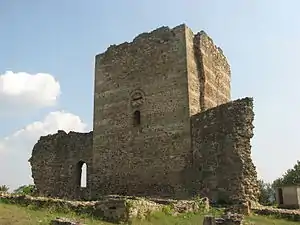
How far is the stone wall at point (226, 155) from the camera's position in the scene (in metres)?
15.8

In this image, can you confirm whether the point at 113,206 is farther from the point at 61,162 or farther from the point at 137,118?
the point at 61,162

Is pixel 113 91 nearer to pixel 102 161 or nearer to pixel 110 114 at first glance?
pixel 110 114

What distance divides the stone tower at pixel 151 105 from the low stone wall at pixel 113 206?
13.7 feet

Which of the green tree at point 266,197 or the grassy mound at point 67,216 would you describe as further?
the green tree at point 266,197

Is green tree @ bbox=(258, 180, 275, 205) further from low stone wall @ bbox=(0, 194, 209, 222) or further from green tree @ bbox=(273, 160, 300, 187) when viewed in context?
low stone wall @ bbox=(0, 194, 209, 222)

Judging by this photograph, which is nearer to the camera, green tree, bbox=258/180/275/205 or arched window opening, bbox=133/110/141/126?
arched window opening, bbox=133/110/141/126

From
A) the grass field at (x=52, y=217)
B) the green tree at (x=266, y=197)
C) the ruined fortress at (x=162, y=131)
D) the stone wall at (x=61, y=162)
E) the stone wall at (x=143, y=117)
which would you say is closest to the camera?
the grass field at (x=52, y=217)

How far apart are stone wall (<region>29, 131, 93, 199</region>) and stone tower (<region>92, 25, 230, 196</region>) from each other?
1560mm

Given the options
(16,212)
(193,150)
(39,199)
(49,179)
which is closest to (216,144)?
(193,150)

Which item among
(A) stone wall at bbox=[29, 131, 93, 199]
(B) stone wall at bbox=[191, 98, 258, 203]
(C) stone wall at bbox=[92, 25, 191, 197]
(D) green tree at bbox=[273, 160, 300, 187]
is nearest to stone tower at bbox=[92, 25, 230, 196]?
(C) stone wall at bbox=[92, 25, 191, 197]

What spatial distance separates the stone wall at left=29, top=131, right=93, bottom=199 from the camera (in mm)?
22062

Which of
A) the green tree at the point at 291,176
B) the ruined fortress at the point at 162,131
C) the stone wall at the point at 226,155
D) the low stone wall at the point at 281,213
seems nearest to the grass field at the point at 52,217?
the low stone wall at the point at 281,213

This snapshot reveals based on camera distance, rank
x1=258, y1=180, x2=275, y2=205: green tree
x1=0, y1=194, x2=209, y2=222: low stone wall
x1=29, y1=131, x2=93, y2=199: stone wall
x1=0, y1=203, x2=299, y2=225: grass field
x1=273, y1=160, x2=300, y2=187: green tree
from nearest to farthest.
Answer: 1. x1=0, y1=203, x2=299, y2=225: grass field
2. x1=0, y1=194, x2=209, y2=222: low stone wall
3. x1=29, y1=131, x2=93, y2=199: stone wall
4. x1=258, y1=180, x2=275, y2=205: green tree
5. x1=273, y1=160, x2=300, y2=187: green tree

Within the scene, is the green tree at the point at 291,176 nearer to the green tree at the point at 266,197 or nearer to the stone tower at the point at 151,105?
the green tree at the point at 266,197
